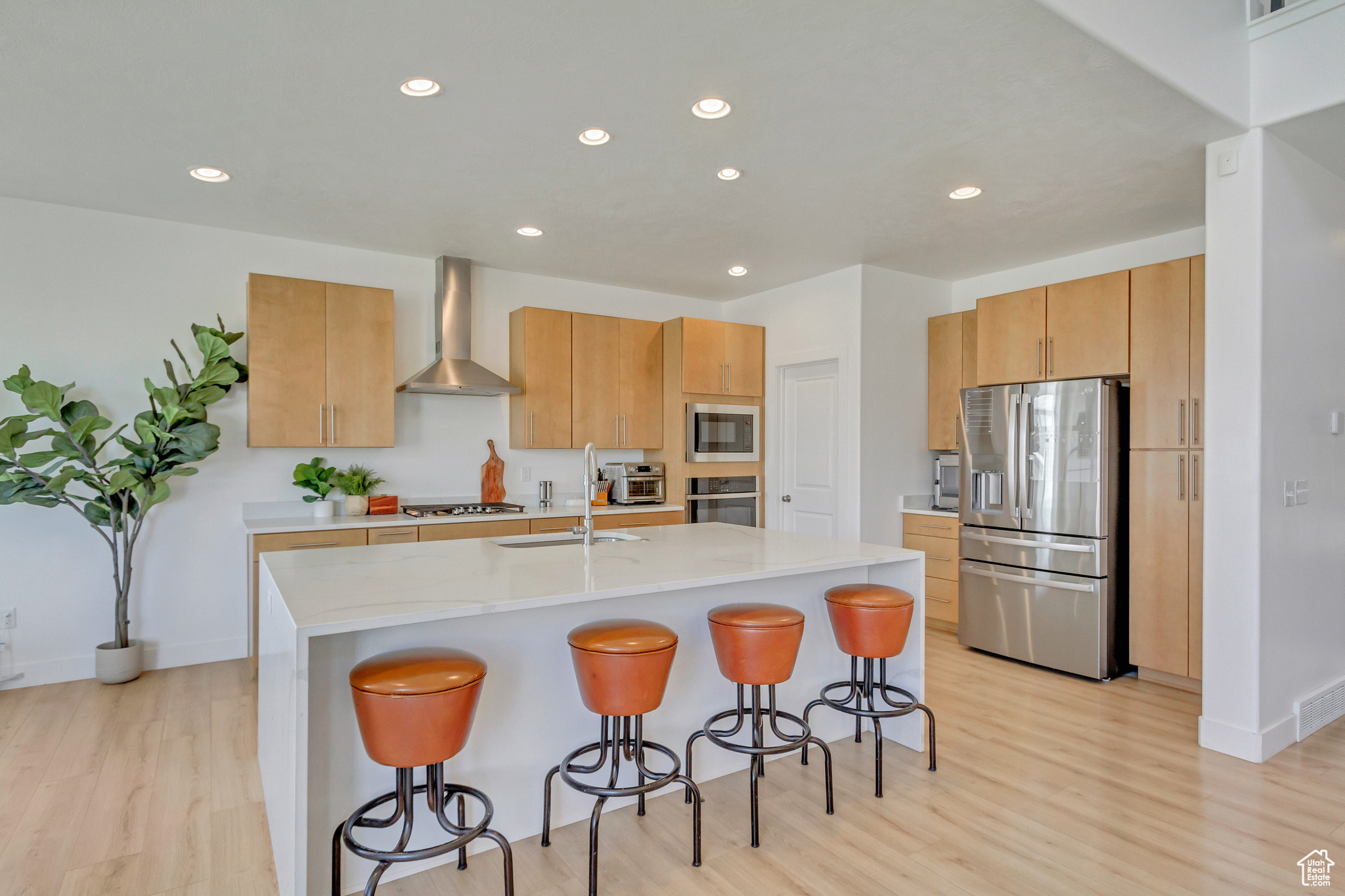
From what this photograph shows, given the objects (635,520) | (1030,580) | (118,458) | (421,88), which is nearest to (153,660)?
(118,458)

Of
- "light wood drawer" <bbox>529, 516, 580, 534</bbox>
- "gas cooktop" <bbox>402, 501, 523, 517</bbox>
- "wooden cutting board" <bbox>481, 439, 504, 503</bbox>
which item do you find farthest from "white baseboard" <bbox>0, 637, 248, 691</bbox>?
"light wood drawer" <bbox>529, 516, 580, 534</bbox>

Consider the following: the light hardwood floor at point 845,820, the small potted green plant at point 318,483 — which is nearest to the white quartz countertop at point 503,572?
the light hardwood floor at point 845,820

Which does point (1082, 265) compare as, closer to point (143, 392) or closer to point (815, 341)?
point (815, 341)

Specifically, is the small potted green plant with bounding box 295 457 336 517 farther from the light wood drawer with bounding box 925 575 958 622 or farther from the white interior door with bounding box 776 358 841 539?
the light wood drawer with bounding box 925 575 958 622

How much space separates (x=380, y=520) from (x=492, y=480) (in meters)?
0.97

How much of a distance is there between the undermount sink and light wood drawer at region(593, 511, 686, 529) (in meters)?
1.52

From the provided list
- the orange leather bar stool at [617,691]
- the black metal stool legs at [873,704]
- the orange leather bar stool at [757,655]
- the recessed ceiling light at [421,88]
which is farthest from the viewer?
the black metal stool legs at [873,704]

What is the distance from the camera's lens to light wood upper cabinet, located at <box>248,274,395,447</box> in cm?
405

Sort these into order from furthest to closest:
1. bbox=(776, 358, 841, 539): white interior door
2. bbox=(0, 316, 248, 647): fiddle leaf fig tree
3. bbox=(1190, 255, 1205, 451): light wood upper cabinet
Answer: bbox=(776, 358, 841, 539): white interior door
bbox=(1190, 255, 1205, 451): light wood upper cabinet
bbox=(0, 316, 248, 647): fiddle leaf fig tree

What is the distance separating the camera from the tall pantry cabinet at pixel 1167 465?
364 centimetres

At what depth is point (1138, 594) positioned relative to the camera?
3.83m

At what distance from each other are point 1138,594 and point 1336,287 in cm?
174

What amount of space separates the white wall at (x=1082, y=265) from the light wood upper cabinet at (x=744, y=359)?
1.52 metres

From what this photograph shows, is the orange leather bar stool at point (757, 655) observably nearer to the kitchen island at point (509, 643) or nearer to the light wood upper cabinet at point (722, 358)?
the kitchen island at point (509, 643)
